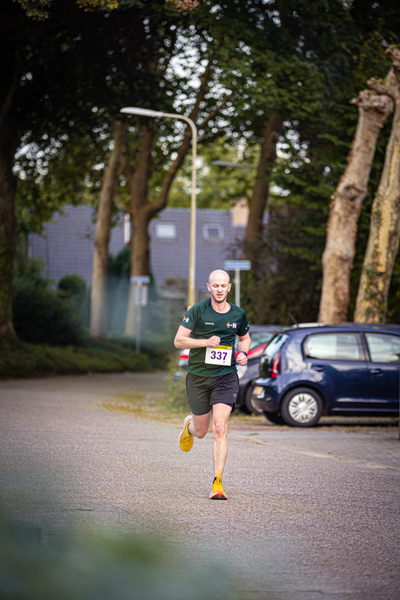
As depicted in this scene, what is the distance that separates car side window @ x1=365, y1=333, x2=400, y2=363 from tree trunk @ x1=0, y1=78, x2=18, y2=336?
14.0 metres

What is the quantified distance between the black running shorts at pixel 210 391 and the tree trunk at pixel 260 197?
66.6 ft

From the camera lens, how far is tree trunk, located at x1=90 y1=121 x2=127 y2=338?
3145 cm

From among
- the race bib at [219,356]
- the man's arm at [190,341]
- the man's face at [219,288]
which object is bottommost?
the race bib at [219,356]

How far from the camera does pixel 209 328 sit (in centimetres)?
714

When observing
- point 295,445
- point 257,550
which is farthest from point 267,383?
point 257,550

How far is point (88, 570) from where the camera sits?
3021 millimetres

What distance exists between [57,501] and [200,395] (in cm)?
150

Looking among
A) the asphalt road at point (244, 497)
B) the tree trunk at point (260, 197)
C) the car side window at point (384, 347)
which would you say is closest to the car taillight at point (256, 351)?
the car side window at point (384, 347)

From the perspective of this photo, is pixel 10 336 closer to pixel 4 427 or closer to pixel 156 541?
pixel 4 427

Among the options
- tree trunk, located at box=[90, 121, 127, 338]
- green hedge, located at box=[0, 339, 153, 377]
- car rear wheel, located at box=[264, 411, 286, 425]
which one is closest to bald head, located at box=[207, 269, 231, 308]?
car rear wheel, located at box=[264, 411, 286, 425]

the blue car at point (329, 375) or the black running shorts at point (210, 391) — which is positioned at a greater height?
the black running shorts at point (210, 391)

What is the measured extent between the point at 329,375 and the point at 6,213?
14381 millimetres

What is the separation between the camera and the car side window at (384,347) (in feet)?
44.2

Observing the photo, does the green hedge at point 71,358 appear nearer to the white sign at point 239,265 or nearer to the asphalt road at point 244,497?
A: the white sign at point 239,265
